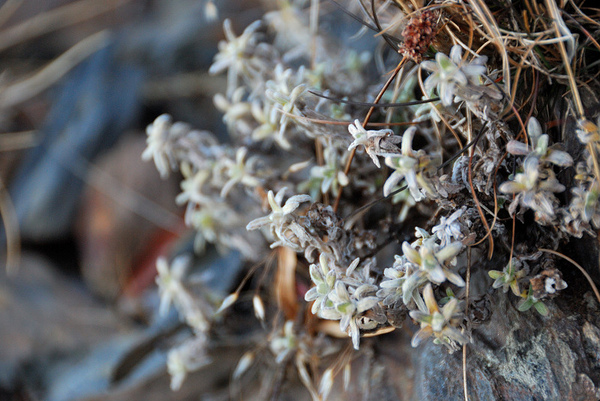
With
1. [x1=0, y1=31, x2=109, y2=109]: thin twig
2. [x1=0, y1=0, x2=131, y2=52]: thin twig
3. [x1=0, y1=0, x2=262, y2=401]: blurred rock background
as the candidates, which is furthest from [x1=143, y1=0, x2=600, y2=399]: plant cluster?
[x1=0, y1=0, x2=131, y2=52]: thin twig

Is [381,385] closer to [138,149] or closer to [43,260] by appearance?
[138,149]

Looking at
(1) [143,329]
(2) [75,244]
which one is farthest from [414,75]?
(2) [75,244]

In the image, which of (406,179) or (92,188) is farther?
(92,188)

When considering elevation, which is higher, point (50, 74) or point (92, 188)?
point (50, 74)

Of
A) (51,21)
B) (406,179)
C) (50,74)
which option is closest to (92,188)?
(50,74)

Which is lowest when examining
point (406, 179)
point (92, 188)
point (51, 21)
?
point (92, 188)

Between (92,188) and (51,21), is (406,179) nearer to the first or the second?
(92,188)

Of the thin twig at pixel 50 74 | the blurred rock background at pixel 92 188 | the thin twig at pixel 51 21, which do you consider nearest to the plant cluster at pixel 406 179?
the blurred rock background at pixel 92 188

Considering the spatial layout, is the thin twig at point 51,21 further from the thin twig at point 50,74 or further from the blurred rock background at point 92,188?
the thin twig at point 50,74

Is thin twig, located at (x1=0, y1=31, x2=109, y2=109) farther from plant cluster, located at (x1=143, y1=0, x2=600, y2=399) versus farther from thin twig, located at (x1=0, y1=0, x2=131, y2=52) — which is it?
plant cluster, located at (x1=143, y1=0, x2=600, y2=399)
